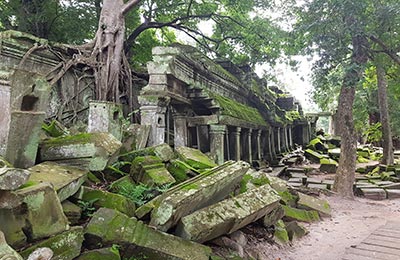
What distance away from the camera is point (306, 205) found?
19.2 ft

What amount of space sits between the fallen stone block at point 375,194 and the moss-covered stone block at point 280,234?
552cm

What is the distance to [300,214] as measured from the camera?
17.8ft

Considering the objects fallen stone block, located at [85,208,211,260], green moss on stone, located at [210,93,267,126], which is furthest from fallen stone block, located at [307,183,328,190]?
fallen stone block, located at [85,208,211,260]

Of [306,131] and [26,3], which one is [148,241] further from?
[306,131]

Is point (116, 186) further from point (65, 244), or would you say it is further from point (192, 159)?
point (192, 159)

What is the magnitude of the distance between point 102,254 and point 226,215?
Result: 1400mm

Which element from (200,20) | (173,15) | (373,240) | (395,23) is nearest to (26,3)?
(173,15)

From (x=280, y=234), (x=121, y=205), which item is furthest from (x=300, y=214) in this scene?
(x=121, y=205)

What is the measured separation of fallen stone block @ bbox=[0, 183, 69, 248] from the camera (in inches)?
80.4

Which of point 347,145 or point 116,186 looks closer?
point 116,186

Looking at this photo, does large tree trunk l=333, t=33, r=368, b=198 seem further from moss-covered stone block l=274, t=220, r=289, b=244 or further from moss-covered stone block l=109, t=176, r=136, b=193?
moss-covered stone block l=109, t=176, r=136, b=193

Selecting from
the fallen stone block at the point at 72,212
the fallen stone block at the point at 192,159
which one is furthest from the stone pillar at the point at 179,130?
the fallen stone block at the point at 72,212

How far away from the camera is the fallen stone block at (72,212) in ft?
8.48

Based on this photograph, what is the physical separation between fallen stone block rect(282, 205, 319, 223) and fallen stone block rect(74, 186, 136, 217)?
3.02 metres
